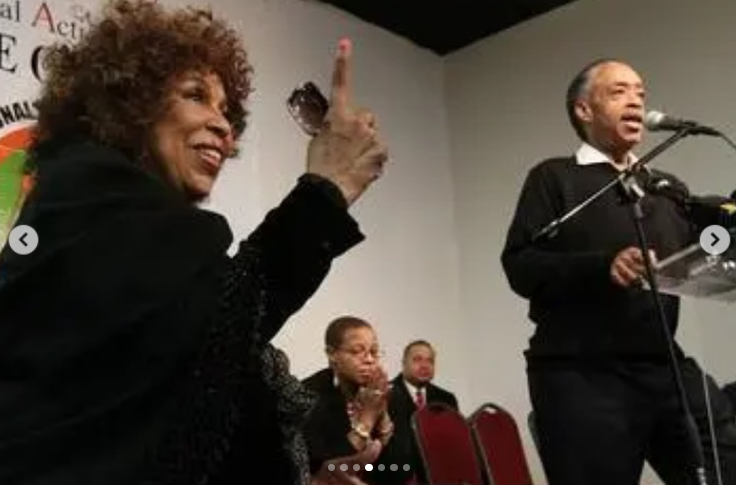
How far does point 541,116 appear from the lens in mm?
6215

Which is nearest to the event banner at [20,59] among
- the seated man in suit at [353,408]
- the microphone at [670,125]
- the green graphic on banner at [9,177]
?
the green graphic on banner at [9,177]

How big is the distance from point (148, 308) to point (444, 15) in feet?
18.5

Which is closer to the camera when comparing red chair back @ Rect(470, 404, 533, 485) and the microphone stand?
the microphone stand

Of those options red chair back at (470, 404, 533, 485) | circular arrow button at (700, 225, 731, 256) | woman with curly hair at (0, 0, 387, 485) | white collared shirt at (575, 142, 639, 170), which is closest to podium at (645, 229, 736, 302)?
circular arrow button at (700, 225, 731, 256)

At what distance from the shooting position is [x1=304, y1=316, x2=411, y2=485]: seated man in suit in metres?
3.51

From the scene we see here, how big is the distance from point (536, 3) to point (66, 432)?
18.5 ft

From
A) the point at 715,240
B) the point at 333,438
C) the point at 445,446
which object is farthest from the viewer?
the point at 445,446

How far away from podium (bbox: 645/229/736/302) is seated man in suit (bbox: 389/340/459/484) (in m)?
2.06

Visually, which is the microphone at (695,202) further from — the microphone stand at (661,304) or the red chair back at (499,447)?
the red chair back at (499,447)

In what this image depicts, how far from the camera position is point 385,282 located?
19.5 feet

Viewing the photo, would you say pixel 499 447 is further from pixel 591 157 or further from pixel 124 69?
pixel 124 69

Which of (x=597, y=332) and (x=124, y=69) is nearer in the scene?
(x=124, y=69)

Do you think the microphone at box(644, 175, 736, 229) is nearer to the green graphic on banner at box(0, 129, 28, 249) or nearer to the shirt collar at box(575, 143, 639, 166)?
the shirt collar at box(575, 143, 639, 166)

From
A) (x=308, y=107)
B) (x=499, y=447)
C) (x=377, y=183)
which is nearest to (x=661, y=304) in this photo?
→ (x=308, y=107)
